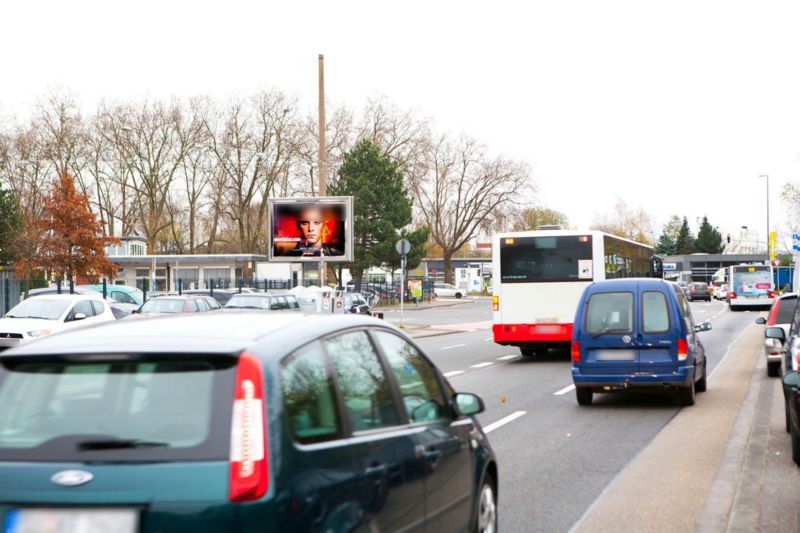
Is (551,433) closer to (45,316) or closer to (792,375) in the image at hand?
(792,375)

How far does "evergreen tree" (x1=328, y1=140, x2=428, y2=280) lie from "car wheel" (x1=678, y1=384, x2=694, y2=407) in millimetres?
50519

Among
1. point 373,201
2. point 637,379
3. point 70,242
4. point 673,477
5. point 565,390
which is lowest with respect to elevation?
point 565,390

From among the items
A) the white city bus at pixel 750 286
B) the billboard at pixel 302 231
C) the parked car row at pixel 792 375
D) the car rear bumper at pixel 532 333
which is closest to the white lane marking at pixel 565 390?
the car rear bumper at pixel 532 333

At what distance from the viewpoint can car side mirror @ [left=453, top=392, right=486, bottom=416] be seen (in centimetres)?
525

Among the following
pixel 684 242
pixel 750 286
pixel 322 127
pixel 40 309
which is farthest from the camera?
pixel 684 242

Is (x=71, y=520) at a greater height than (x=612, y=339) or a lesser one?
greater

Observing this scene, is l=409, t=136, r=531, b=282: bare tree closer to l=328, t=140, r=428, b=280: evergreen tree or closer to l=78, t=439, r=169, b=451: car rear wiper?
l=328, t=140, r=428, b=280: evergreen tree

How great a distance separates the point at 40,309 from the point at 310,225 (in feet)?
41.6

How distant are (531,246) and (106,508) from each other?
19.3 meters

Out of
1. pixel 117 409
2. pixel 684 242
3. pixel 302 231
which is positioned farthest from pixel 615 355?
pixel 684 242

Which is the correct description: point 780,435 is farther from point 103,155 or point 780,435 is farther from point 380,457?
point 103,155

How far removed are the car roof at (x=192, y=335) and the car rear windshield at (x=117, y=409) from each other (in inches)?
1.9

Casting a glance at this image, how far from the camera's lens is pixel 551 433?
455 inches

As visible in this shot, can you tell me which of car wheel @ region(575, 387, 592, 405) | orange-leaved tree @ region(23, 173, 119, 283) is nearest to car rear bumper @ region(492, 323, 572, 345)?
car wheel @ region(575, 387, 592, 405)
